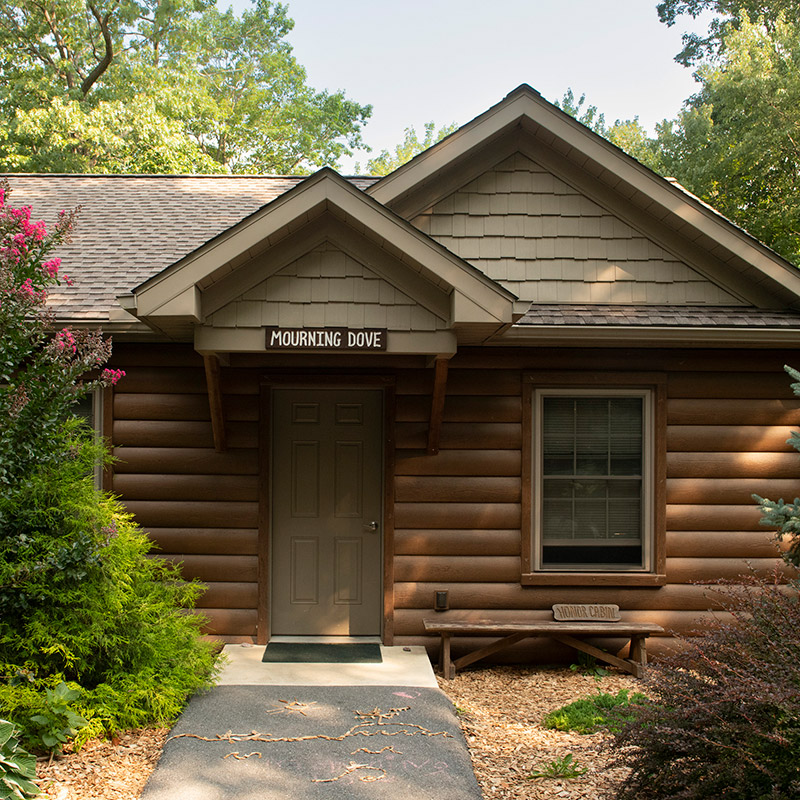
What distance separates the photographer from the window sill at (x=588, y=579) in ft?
20.1

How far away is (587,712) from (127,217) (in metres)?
6.86

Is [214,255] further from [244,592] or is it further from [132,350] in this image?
[244,592]

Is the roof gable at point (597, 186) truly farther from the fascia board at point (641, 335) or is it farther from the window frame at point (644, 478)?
the window frame at point (644, 478)

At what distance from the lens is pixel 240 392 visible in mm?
6188

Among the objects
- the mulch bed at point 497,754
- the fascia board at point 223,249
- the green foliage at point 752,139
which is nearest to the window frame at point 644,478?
the mulch bed at point 497,754

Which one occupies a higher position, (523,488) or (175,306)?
(175,306)

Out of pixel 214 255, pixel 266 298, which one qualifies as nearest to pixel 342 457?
pixel 266 298

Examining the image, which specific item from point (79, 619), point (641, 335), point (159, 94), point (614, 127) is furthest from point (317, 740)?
point (614, 127)

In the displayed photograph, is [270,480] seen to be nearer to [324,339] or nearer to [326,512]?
[326,512]

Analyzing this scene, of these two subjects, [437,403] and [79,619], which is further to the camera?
[437,403]

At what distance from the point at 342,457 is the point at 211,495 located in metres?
1.17

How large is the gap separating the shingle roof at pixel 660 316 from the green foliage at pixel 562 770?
3.20 meters

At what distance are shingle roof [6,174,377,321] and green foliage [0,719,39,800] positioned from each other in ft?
10.7

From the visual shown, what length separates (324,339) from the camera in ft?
16.8
